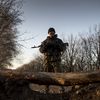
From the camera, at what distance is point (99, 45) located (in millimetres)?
55938

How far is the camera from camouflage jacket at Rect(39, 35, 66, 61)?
10.5 m

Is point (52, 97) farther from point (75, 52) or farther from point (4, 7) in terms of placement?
point (75, 52)

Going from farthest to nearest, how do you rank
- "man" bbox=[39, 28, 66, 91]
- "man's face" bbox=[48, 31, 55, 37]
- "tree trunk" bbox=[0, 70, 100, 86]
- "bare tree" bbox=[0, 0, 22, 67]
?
"bare tree" bbox=[0, 0, 22, 67], "man" bbox=[39, 28, 66, 91], "man's face" bbox=[48, 31, 55, 37], "tree trunk" bbox=[0, 70, 100, 86]

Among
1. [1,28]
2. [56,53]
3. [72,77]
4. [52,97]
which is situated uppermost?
[1,28]

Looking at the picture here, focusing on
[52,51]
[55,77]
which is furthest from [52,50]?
[55,77]

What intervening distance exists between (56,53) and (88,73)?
125 inches

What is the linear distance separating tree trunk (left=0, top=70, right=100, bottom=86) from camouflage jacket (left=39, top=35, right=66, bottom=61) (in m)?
2.31

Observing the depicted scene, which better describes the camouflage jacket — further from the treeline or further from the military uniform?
the treeline

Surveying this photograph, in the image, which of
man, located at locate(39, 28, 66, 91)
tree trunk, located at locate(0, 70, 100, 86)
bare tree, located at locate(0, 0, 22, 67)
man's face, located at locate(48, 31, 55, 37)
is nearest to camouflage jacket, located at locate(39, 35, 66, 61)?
man, located at locate(39, 28, 66, 91)

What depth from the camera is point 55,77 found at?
8.00 m

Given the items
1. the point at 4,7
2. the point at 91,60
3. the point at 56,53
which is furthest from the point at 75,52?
the point at 56,53

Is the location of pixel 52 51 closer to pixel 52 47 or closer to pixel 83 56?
pixel 52 47

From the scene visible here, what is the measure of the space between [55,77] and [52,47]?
2.67 meters

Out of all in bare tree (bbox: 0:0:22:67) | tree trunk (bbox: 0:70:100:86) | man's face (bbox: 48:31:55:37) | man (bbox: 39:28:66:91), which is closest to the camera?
tree trunk (bbox: 0:70:100:86)
